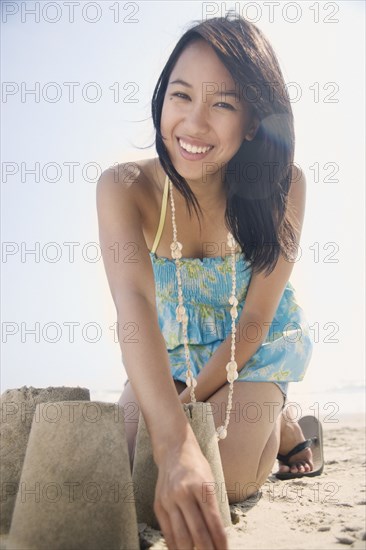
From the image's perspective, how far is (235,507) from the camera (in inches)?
115

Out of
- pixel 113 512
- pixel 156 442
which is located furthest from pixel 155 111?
pixel 113 512

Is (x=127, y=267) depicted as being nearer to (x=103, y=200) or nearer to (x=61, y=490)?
(x=103, y=200)

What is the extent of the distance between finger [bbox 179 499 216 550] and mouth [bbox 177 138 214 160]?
66.3 inches

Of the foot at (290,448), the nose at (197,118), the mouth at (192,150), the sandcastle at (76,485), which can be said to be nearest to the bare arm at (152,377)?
the sandcastle at (76,485)

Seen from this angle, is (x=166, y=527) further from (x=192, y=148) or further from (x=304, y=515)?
(x=192, y=148)

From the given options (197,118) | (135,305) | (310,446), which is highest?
(197,118)

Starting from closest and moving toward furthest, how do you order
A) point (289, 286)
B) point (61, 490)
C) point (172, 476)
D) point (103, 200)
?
point (172, 476) → point (61, 490) → point (103, 200) → point (289, 286)

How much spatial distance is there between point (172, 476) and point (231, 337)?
1460mm

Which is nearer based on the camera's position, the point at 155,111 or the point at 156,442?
the point at 156,442

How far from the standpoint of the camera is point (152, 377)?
239 centimetres

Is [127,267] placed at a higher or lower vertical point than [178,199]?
lower

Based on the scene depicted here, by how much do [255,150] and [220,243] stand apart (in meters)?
0.54

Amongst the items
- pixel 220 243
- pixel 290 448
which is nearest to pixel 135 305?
pixel 220 243

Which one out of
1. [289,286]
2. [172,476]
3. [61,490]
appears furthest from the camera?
[289,286]
